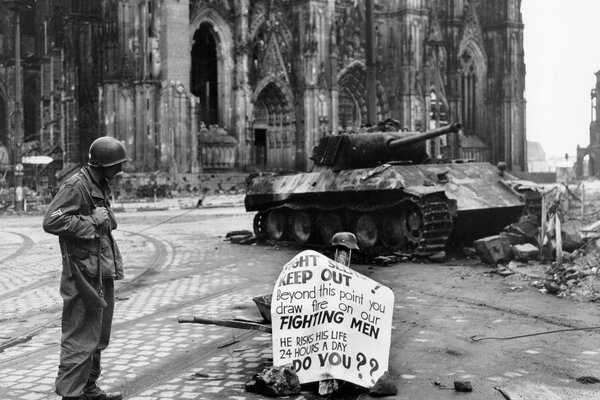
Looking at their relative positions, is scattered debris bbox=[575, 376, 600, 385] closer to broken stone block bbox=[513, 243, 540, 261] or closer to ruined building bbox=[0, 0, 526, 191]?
broken stone block bbox=[513, 243, 540, 261]

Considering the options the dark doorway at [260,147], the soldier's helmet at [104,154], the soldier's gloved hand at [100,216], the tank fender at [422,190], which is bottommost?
the tank fender at [422,190]

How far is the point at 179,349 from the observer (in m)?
6.55

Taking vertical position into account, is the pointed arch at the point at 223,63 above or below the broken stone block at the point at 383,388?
above

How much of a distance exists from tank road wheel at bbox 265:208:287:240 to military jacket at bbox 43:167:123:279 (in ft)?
38.0

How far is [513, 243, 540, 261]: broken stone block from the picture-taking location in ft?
38.6

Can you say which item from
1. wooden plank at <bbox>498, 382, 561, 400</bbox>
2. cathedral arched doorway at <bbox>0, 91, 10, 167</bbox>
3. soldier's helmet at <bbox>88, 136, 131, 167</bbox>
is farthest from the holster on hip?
cathedral arched doorway at <bbox>0, 91, 10, 167</bbox>

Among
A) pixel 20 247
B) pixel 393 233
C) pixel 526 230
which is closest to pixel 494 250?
pixel 526 230

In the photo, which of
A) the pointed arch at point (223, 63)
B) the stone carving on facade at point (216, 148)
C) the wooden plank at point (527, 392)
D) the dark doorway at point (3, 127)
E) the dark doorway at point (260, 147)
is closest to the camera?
the wooden plank at point (527, 392)

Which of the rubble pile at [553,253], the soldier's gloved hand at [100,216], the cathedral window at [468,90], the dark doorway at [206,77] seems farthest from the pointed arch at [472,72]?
the soldier's gloved hand at [100,216]

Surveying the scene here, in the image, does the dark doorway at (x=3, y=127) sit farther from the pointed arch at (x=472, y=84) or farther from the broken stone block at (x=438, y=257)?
the broken stone block at (x=438, y=257)

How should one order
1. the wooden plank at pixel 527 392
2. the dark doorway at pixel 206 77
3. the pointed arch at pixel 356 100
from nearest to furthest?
1. the wooden plank at pixel 527 392
2. the dark doorway at pixel 206 77
3. the pointed arch at pixel 356 100

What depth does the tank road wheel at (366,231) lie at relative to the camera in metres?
13.9

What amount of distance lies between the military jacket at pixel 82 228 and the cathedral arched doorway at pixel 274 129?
106ft

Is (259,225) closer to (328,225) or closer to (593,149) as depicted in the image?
(328,225)
